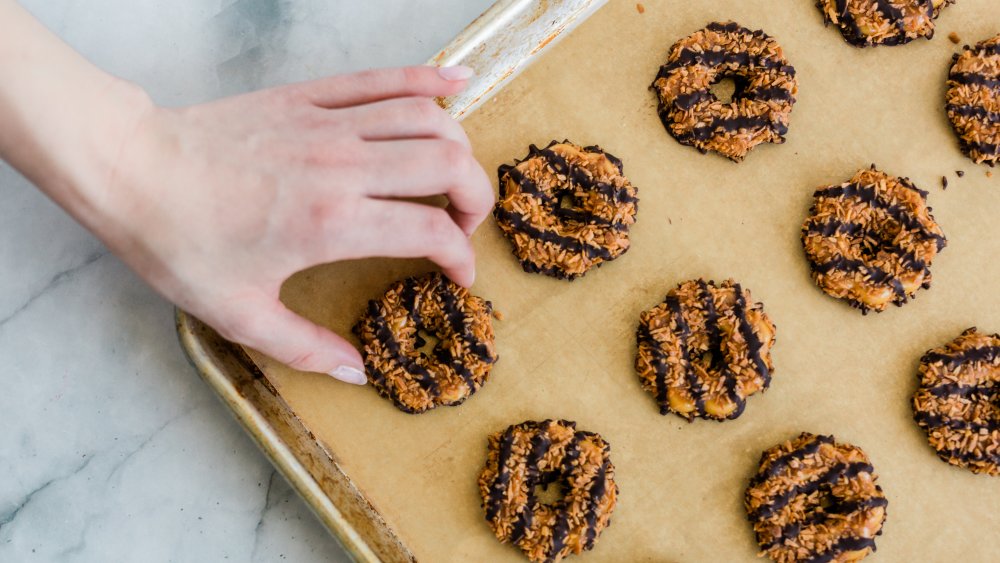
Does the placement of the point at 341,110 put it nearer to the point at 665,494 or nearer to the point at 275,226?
the point at 275,226

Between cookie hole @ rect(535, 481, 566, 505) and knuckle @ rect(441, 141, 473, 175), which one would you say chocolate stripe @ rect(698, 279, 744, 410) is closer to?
cookie hole @ rect(535, 481, 566, 505)

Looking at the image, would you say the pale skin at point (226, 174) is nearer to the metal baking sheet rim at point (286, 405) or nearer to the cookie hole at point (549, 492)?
the metal baking sheet rim at point (286, 405)

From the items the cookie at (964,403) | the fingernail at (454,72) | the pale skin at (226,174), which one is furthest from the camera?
the cookie at (964,403)

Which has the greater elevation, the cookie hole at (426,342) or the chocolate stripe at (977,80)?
the cookie hole at (426,342)

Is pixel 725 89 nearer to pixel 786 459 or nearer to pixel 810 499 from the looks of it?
pixel 786 459

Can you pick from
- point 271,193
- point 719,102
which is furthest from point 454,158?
point 719,102

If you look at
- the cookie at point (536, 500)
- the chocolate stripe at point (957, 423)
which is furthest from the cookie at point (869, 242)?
the cookie at point (536, 500)

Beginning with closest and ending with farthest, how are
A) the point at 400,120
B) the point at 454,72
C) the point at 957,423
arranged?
the point at 400,120 → the point at 454,72 → the point at 957,423
